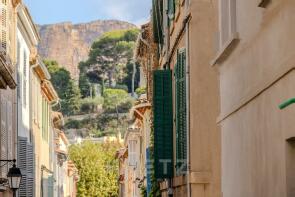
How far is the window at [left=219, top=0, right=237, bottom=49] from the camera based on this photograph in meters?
9.96

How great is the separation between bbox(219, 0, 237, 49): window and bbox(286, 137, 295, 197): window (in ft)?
10.2

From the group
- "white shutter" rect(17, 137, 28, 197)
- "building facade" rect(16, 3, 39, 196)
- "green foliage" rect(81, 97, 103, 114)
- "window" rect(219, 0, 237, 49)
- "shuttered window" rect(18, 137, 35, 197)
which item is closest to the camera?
"window" rect(219, 0, 237, 49)

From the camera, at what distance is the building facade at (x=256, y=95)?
6797mm

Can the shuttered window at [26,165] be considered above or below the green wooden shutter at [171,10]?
below

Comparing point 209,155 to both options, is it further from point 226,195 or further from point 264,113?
point 264,113

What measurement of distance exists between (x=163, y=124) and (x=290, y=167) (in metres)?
12.5

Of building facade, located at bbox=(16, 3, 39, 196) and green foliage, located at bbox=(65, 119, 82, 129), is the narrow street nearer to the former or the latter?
building facade, located at bbox=(16, 3, 39, 196)

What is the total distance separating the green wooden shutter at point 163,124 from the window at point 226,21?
8.29m

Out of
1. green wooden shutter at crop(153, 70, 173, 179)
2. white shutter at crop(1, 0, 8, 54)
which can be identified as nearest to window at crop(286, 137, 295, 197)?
green wooden shutter at crop(153, 70, 173, 179)

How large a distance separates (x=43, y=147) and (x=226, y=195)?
30206mm

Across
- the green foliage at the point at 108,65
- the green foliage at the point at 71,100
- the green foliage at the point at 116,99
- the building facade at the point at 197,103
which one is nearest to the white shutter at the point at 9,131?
the building facade at the point at 197,103

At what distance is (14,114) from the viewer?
1082 inches

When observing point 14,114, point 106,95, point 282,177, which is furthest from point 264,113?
point 106,95

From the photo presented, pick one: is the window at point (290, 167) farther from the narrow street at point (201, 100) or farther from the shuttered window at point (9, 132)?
the shuttered window at point (9, 132)
